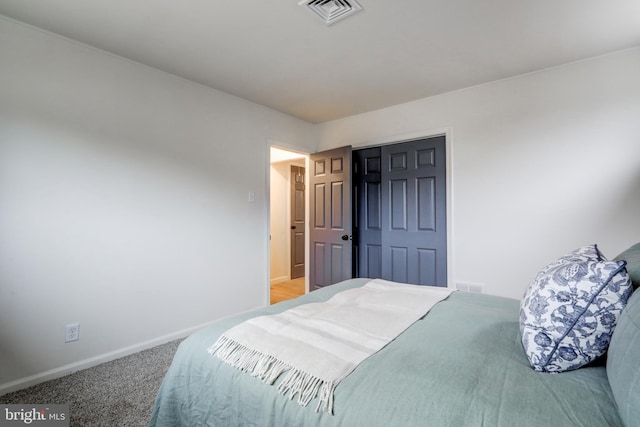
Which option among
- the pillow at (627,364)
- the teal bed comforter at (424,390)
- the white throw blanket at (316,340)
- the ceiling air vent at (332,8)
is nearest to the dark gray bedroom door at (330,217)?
the ceiling air vent at (332,8)

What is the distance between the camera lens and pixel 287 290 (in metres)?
4.58

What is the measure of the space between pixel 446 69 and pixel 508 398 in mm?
2627

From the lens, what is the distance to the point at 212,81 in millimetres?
2799

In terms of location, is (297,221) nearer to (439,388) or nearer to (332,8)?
(332,8)

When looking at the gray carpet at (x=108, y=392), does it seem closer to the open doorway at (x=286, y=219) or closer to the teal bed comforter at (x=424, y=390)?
the teal bed comforter at (x=424, y=390)

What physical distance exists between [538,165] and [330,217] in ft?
7.27

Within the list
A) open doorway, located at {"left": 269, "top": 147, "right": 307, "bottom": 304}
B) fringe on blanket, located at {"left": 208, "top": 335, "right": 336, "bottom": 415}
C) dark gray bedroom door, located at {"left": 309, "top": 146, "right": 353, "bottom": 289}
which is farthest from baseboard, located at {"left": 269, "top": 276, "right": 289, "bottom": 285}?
fringe on blanket, located at {"left": 208, "top": 335, "right": 336, "bottom": 415}

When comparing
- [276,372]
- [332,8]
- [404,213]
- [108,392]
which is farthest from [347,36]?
[108,392]

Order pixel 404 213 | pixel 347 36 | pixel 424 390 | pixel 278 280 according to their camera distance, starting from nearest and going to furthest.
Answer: pixel 424 390
pixel 347 36
pixel 404 213
pixel 278 280

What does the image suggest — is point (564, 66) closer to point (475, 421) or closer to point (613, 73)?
point (613, 73)

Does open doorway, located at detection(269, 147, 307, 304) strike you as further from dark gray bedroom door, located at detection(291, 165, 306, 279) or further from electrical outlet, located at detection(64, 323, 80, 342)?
electrical outlet, located at detection(64, 323, 80, 342)

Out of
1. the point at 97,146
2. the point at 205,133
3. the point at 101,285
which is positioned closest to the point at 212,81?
the point at 205,133

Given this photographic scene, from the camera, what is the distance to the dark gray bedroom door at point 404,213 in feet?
10.5

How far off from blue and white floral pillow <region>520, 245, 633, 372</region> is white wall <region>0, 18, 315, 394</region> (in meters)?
2.70
